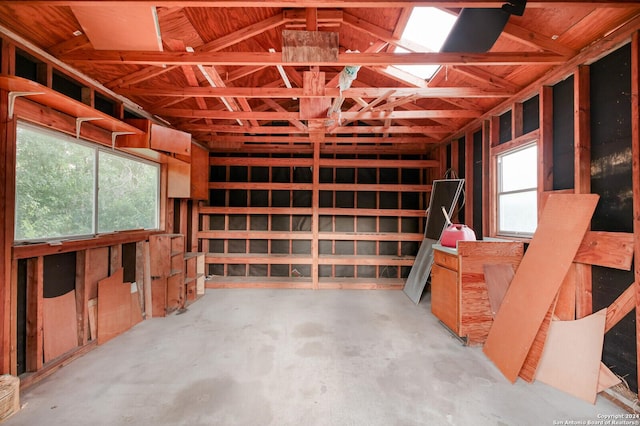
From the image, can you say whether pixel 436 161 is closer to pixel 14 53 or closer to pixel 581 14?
pixel 581 14

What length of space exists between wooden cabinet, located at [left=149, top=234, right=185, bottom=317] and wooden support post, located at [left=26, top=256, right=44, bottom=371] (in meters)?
1.17

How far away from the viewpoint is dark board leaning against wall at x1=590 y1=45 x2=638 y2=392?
1849 millimetres

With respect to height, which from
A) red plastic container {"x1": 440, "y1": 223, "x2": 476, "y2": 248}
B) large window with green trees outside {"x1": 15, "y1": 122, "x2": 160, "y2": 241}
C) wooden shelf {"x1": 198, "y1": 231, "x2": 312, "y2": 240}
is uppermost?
large window with green trees outside {"x1": 15, "y1": 122, "x2": 160, "y2": 241}

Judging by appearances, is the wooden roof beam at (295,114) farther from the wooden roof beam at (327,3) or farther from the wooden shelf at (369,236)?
the wooden shelf at (369,236)

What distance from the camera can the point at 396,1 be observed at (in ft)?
5.32

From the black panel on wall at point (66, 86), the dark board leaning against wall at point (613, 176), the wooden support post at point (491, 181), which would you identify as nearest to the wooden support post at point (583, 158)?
the dark board leaning against wall at point (613, 176)

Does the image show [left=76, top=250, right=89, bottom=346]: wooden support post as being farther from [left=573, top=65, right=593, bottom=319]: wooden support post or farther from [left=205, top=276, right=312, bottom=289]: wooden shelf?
[left=573, top=65, right=593, bottom=319]: wooden support post

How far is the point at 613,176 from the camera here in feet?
6.41

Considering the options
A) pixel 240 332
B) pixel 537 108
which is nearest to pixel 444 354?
pixel 240 332

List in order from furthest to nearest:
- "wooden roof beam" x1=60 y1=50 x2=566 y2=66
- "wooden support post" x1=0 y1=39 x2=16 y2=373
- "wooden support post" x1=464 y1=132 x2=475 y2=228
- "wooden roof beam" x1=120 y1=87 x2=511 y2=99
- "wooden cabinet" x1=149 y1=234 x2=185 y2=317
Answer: "wooden support post" x1=464 y1=132 x2=475 y2=228 → "wooden cabinet" x1=149 y1=234 x2=185 y2=317 → "wooden roof beam" x1=120 y1=87 x2=511 y2=99 → "wooden roof beam" x1=60 y1=50 x2=566 y2=66 → "wooden support post" x1=0 y1=39 x2=16 y2=373

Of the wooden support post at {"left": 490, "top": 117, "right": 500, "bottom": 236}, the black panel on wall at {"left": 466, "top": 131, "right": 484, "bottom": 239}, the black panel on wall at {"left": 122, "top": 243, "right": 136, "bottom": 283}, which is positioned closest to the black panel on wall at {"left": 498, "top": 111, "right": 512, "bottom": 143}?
the wooden support post at {"left": 490, "top": 117, "right": 500, "bottom": 236}

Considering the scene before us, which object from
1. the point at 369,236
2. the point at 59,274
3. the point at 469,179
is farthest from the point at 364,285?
the point at 59,274

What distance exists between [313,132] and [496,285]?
9.80 ft

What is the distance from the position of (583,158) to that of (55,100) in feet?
14.0
